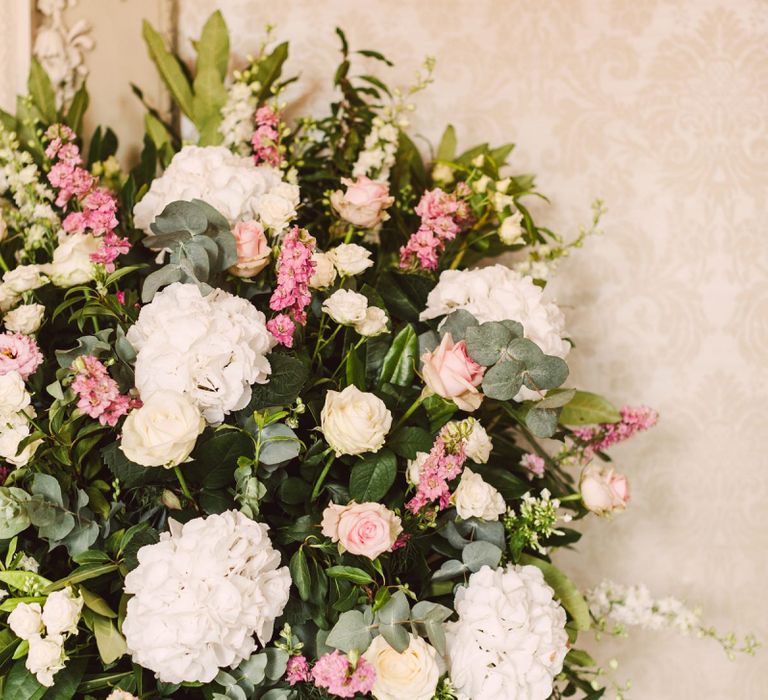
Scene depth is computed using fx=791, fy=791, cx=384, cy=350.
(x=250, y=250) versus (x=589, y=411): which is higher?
(x=250, y=250)

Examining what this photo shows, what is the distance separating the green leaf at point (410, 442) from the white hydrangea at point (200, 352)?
163mm

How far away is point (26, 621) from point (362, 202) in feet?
1.92

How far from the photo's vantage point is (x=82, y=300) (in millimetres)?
952

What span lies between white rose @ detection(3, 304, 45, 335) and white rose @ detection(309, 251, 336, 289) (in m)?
0.30

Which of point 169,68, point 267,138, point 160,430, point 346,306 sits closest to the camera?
point 160,430

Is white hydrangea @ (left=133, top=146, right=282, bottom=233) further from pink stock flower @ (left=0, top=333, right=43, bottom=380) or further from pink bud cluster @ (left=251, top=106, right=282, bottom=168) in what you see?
pink stock flower @ (left=0, top=333, right=43, bottom=380)

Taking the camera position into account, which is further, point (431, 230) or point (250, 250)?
point (431, 230)

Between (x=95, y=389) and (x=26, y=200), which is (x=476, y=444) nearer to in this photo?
(x=95, y=389)

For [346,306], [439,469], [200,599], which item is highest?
[346,306]

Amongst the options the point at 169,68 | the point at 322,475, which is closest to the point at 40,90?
the point at 169,68

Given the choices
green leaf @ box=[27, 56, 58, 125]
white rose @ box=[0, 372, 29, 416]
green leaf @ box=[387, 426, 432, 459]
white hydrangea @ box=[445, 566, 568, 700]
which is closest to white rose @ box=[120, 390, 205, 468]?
white rose @ box=[0, 372, 29, 416]

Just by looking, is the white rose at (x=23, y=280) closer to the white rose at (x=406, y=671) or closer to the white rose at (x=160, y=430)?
the white rose at (x=160, y=430)

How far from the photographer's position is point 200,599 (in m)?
0.72

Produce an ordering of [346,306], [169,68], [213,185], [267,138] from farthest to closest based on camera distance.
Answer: [169,68]
[267,138]
[213,185]
[346,306]
